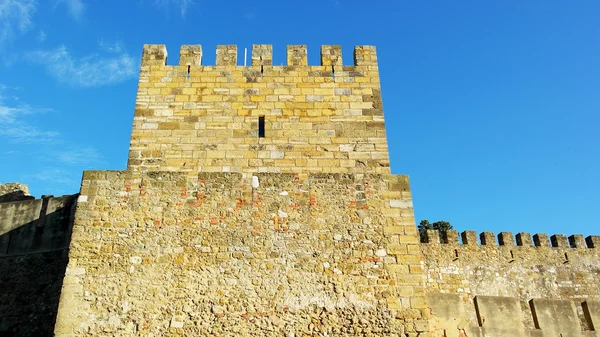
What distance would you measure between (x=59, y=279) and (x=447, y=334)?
26.5ft

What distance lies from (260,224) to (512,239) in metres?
15.1

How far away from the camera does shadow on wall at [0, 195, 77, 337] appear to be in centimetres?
974

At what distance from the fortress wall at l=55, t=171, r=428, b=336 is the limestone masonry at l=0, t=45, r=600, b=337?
2 cm

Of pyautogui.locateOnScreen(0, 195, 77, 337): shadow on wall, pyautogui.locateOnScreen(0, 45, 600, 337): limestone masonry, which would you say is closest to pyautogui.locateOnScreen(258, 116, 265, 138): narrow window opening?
pyautogui.locateOnScreen(0, 45, 600, 337): limestone masonry

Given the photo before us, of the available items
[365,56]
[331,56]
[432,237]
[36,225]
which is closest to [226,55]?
[331,56]

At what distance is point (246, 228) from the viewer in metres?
6.94

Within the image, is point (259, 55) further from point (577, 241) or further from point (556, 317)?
point (577, 241)

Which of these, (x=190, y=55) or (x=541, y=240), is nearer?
(x=190, y=55)

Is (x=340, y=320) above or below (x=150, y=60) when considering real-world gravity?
below

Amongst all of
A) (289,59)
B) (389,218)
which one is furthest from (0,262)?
(389,218)

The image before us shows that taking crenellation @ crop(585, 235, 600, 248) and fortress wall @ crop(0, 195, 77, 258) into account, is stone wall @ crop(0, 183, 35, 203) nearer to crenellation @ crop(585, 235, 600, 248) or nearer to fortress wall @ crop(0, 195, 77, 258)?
fortress wall @ crop(0, 195, 77, 258)

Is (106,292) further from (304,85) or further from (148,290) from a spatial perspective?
(304,85)

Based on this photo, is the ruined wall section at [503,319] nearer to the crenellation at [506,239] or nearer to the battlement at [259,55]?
the battlement at [259,55]

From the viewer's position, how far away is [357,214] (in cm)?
714
